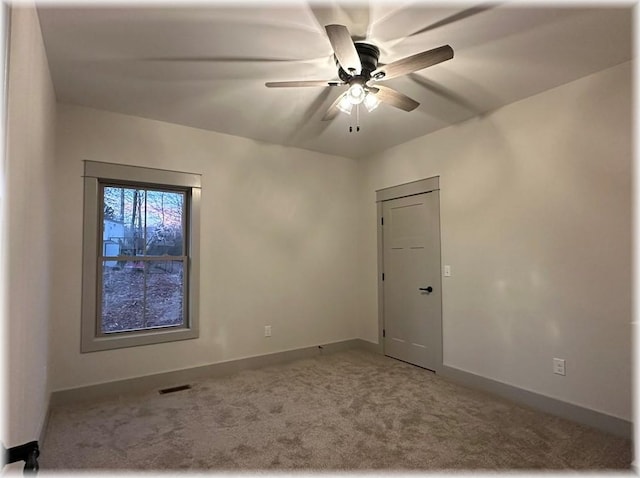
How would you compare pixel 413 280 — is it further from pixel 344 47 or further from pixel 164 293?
pixel 344 47

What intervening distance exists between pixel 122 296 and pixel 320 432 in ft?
7.38

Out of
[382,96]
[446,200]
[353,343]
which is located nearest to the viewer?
[382,96]

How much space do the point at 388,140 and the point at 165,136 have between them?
2381 mm

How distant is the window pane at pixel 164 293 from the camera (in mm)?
3561

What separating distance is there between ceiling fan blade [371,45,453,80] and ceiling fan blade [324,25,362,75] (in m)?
0.20

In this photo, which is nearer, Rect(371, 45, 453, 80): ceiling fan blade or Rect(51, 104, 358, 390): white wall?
Rect(371, 45, 453, 80): ceiling fan blade

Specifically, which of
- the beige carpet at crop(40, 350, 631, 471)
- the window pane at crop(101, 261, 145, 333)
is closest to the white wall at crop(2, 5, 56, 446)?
the beige carpet at crop(40, 350, 631, 471)

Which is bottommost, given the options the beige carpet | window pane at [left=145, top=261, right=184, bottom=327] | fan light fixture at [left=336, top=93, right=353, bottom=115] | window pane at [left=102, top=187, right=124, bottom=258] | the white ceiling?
the beige carpet

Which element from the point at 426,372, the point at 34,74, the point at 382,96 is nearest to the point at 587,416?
the point at 426,372

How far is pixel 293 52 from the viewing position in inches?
92.0

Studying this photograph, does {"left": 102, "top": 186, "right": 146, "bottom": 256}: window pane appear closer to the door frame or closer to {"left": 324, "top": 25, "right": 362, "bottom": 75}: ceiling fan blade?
{"left": 324, "top": 25, "right": 362, "bottom": 75}: ceiling fan blade

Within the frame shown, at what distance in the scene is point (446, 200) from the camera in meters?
3.72

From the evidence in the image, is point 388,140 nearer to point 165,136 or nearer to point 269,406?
point 165,136

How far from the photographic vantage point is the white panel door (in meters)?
3.81
